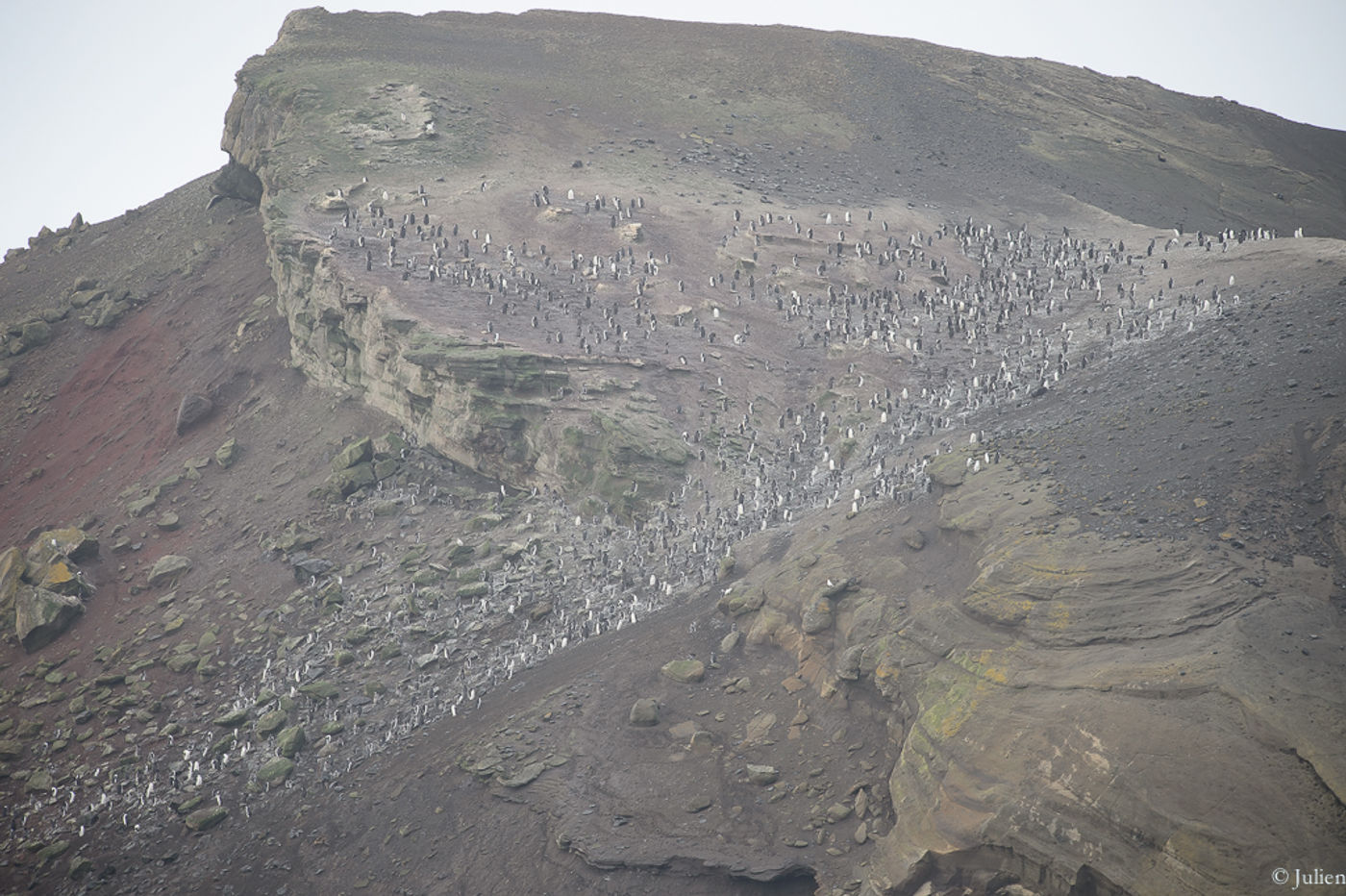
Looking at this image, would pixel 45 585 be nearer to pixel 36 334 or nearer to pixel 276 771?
pixel 276 771

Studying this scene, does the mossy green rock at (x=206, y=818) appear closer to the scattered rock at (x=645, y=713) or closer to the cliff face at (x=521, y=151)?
the scattered rock at (x=645, y=713)

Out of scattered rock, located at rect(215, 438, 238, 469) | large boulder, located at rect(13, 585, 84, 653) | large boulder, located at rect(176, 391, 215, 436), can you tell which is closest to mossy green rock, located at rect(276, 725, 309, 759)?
large boulder, located at rect(13, 585, 84, 653)

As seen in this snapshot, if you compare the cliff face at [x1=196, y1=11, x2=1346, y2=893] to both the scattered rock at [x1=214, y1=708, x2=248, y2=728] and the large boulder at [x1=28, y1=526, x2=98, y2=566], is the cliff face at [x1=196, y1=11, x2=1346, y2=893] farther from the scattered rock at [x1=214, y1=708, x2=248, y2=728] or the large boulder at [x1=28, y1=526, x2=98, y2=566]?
the large boulder at [x1=28, y1=526, x2=98, y2=566]

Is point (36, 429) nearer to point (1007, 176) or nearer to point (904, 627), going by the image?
point (904, 627)

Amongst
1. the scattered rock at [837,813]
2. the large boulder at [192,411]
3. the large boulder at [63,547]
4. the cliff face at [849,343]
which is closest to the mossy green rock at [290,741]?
the cliff face at [849,343]

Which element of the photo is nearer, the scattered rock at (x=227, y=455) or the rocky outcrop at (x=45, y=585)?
the rocky outcrop at (x=45, y=585)

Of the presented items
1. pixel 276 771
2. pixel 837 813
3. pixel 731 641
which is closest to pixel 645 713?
pixel 731 641
